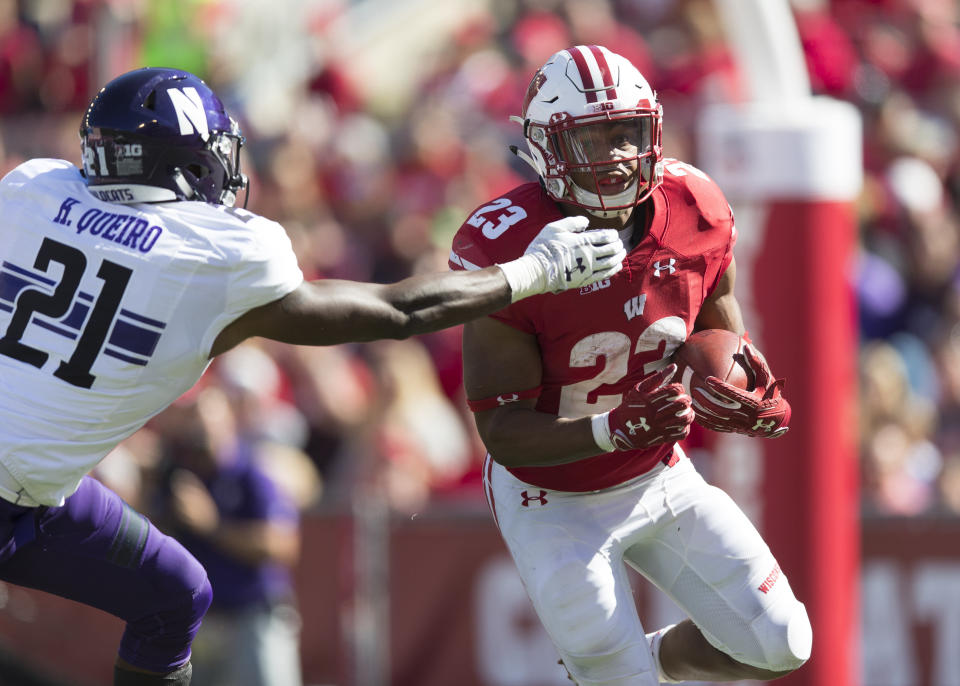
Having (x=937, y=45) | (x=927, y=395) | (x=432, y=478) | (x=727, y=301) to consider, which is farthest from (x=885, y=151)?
(x=727, y=301)

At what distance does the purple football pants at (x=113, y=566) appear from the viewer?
14.2 ft

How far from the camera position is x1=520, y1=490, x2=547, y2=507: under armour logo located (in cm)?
455

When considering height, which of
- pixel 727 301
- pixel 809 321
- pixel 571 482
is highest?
pixel 727 301

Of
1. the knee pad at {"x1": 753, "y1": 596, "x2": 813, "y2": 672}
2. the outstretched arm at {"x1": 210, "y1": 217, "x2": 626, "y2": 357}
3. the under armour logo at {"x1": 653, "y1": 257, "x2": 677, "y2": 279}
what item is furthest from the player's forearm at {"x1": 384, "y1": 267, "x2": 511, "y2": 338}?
the knee pad at {"x1": 753, "y1": 596, "x2": 813, "y2": 672}

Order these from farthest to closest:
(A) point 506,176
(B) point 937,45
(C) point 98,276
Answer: (B) point 937,45 → (A) point 506,176 → (C) point 98,276

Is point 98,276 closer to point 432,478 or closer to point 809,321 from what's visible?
point 809,321

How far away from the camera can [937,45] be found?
996cm

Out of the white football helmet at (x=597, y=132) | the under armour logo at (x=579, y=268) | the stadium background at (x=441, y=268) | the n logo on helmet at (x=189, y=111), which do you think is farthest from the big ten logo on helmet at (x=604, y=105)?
the stadium background at (x=441, y=268)

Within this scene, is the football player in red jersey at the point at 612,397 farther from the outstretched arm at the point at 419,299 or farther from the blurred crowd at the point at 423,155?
the blurred crowd at the point at 423,155

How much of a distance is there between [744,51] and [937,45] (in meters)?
3.99

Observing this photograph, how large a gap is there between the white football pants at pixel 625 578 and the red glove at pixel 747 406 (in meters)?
0.32

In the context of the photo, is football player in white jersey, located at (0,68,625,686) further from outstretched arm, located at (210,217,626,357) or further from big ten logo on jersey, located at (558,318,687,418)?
big ten logo on jersey, located at (558,318,687,418)

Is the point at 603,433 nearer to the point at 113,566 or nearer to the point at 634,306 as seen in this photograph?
the point at 634,306

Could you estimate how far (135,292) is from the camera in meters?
4.04
